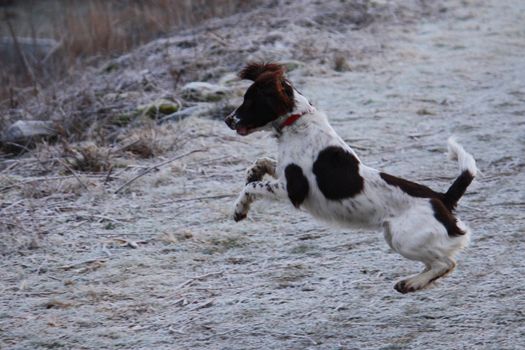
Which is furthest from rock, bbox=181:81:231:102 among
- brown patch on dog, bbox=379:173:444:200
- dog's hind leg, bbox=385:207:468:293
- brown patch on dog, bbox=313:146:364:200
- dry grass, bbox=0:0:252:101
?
dog's hind leg, bbox=385:207:468:293

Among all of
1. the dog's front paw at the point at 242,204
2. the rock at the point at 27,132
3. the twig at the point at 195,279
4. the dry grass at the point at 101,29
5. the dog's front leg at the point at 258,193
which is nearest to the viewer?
the dog's front leg at the point at 258,193

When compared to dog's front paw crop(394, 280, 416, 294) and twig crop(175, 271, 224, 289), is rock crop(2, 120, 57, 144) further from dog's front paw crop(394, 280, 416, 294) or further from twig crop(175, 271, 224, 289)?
dog's front paw crop(394, 280, 416, 294)

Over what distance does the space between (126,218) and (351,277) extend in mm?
1649

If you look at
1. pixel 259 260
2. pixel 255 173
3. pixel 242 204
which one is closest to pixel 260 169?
pixel 255 173

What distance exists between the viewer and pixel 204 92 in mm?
8367

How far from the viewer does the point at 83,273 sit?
4.79 m

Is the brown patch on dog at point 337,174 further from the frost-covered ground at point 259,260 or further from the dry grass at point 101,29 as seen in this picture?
the dry grass at point 101,29

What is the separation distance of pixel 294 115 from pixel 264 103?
15 cm

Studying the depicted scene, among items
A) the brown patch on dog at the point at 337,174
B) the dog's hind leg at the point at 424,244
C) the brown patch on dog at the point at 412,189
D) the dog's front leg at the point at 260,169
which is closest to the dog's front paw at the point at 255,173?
the dog's front leg at the point at 260,169

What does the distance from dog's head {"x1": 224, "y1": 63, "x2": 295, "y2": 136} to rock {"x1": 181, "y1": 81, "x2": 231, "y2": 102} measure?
3977mm

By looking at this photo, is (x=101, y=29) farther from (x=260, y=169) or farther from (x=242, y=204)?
(x=242, y=204)

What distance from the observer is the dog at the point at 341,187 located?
3832mm

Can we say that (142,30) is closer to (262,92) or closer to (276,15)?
(276,15)

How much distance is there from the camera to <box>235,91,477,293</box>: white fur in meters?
3.81
